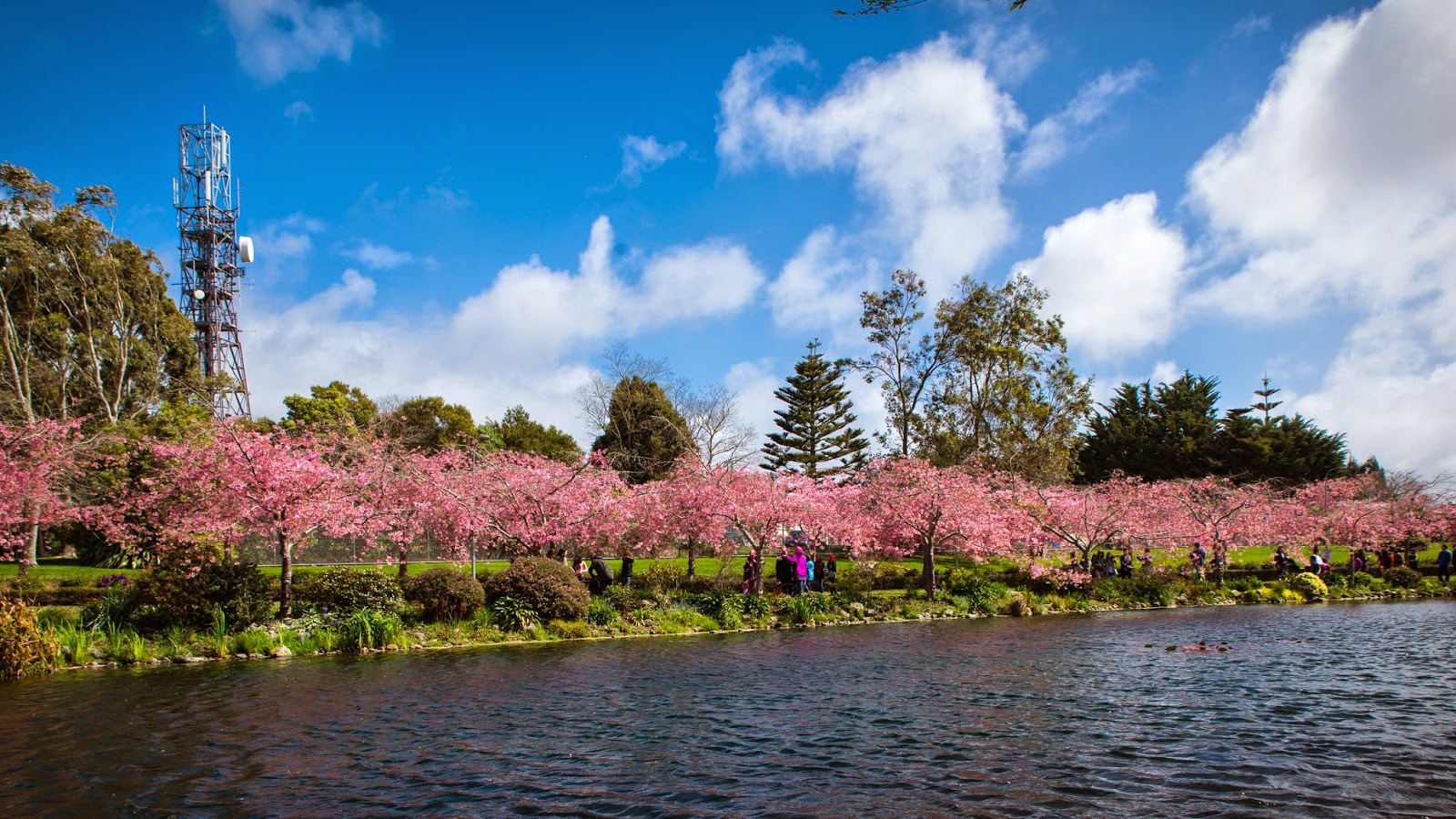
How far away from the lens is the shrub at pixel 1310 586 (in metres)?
33.3

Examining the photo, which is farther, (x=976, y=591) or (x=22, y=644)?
(x=976, y=591)

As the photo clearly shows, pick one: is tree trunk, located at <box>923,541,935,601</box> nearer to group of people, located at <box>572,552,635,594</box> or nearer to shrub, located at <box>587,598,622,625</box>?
group of people, located at <box>572,552,635,594</box>

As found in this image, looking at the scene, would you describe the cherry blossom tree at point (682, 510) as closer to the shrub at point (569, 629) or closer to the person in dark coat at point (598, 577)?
the person in dark coat at point (598, 577)

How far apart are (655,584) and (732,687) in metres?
13.9

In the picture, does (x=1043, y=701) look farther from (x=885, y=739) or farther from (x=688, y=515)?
(x=688, y=515)

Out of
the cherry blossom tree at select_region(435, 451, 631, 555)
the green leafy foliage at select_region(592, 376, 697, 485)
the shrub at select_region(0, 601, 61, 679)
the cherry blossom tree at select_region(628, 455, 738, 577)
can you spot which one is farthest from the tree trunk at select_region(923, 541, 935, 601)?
the green leafy foliage at select_region(592, 376, 697, 485)

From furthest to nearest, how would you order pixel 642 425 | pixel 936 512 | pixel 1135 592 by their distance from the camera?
pixel 642 425, pixel 1135 592, pixel 936 512

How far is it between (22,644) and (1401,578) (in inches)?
1787

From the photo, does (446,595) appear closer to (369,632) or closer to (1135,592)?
(369,632)

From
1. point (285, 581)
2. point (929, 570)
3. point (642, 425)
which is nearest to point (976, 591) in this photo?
point (929, 570)

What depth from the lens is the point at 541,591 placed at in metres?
22.4

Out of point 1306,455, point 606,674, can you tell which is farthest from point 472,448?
point 1306,455

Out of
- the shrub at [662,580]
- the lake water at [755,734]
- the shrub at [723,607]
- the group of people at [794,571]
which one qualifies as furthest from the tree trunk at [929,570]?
the lake water at [755,734]

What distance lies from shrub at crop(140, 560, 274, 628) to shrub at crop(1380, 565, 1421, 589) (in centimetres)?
4138
